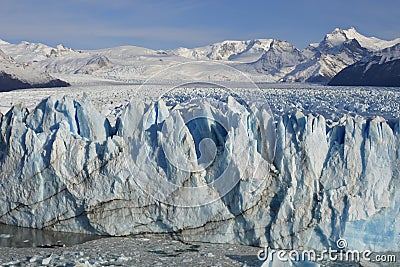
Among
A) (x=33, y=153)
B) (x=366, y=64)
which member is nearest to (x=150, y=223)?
(x=33, y=153)

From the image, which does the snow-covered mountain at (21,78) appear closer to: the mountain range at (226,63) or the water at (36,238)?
the mountain range at (226,63)

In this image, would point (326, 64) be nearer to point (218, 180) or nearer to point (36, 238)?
point (218, 180)

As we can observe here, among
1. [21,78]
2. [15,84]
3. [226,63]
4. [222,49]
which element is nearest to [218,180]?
[15,84]

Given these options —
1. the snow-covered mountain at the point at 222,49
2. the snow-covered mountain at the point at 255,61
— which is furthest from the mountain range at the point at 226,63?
the snow-covered mountain at the point at 222,49

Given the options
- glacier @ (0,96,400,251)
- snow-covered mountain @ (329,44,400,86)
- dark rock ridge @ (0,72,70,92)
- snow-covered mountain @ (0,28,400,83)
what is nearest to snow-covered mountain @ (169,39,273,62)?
snow-covered mountain @ (0,28,400,83)

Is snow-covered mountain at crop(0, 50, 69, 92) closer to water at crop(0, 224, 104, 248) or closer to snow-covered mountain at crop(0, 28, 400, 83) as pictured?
snow-covered mountain at crop(0, 28, 400, 83)
